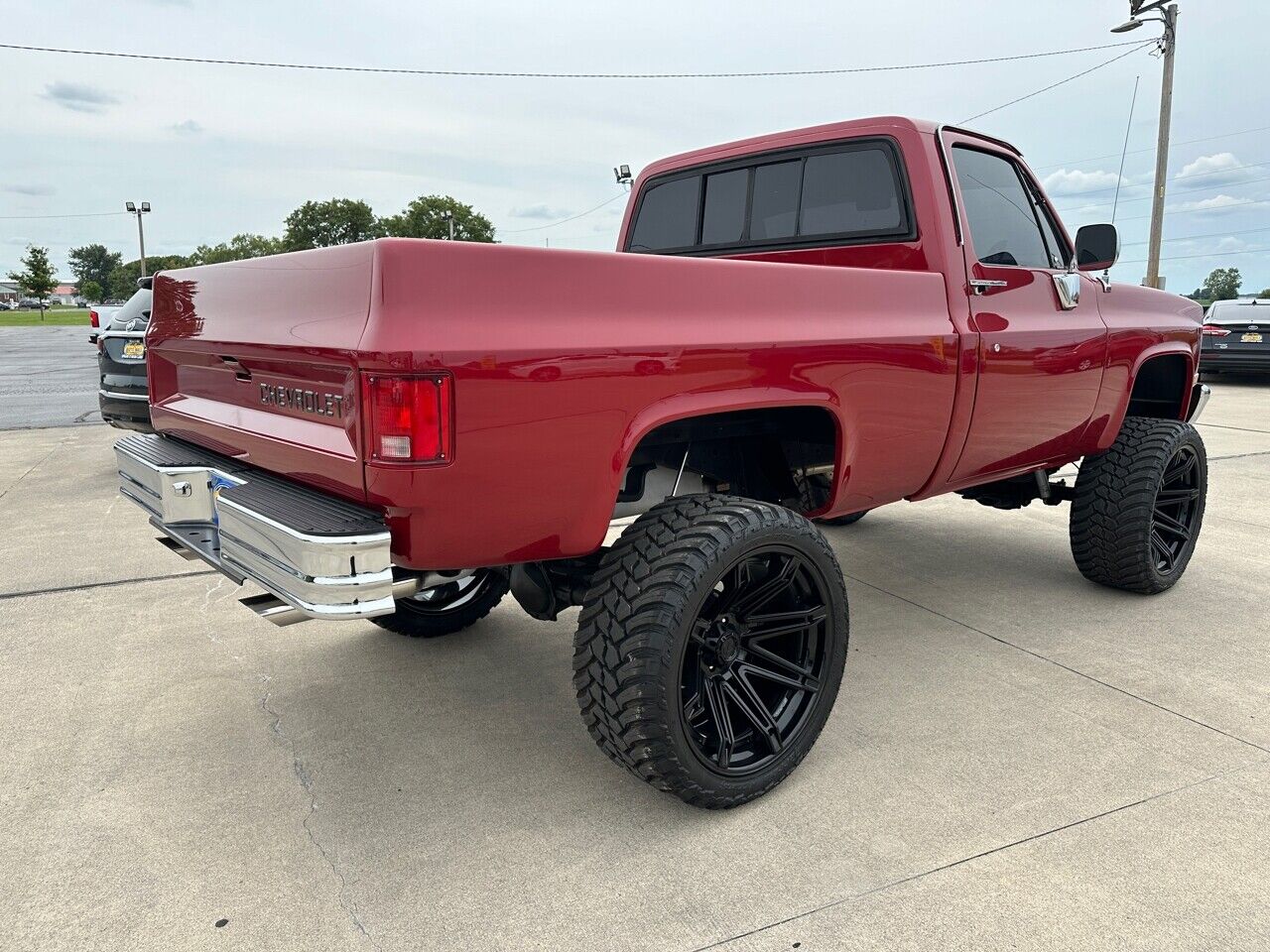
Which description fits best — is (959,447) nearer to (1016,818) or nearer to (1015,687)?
(1015,687)

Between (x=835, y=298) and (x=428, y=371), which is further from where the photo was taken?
(x=835, y=298)

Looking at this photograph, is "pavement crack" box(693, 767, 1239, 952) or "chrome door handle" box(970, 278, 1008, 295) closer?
"pavement crack" box(693, 767, 1239, 952)

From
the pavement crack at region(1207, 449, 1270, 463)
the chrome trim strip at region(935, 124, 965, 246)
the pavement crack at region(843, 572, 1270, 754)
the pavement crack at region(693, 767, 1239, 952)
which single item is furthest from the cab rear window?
the pavement crack at region(1207, 449, 1270, 463)

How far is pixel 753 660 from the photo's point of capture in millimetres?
2752

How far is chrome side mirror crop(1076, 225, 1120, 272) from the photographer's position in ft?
12.6

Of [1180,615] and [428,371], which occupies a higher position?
[428,371]

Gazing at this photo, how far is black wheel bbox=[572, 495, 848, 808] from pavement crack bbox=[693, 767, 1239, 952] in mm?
431

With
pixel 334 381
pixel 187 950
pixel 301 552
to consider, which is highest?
pixel 334 381

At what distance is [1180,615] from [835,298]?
2.52 meters

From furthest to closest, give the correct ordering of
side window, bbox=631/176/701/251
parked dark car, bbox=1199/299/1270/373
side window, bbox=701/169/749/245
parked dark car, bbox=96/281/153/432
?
parked dark car, bbox=1199/299/1270/373, parked dark car, bbox=96/281/153/432, side window, bbox=631/176/701/251, side window, bbox=701/169/749/245

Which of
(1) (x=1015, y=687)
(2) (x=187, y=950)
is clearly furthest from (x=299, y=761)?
(1) (x=1015, y=687)

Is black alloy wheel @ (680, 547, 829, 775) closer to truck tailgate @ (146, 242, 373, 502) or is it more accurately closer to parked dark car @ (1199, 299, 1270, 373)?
truck tailgate @ (146, 242, 373, 502)

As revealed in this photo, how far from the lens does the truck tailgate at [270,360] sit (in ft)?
7.00

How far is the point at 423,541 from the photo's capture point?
213cm
